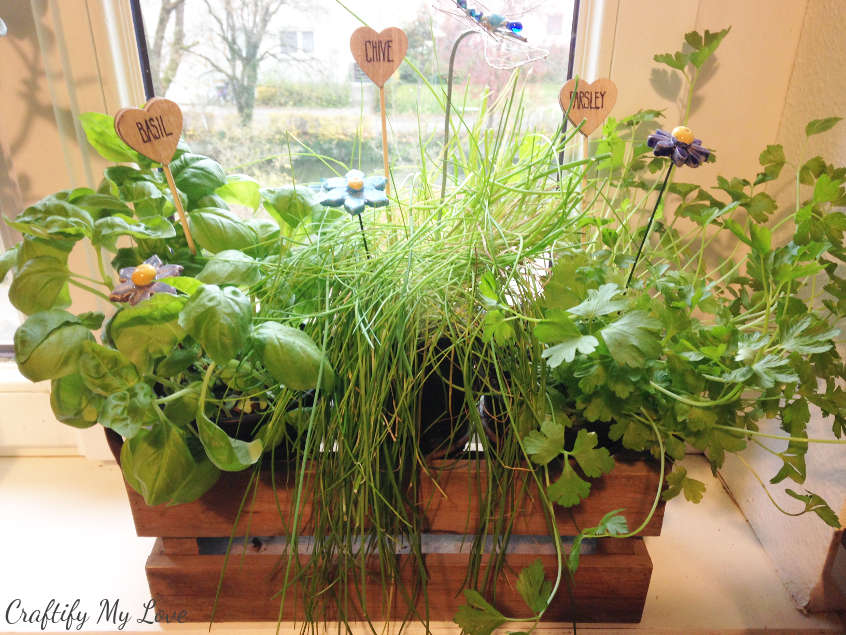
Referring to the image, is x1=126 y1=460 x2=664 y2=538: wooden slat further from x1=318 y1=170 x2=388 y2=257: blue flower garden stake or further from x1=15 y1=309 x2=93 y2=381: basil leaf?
x1=318 y1=170 x2=388 y2=257: blue flower garden stake

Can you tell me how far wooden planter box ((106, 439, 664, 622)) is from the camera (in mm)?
700

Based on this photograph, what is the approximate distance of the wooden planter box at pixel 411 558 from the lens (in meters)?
0.70

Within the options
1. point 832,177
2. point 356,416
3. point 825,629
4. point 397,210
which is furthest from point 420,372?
point 825,629

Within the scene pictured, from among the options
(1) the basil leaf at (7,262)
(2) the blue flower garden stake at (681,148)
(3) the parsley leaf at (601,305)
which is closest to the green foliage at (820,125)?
(2) the blue flower garden stake at (681,148)

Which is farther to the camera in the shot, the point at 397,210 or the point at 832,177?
the point at 397,210

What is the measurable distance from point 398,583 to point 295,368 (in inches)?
12.5

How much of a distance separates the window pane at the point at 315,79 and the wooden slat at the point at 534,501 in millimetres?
492

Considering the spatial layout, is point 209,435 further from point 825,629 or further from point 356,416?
point 825,629

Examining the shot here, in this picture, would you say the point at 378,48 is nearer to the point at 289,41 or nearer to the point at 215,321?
the point at 289,41

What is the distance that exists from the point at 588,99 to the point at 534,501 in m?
0.50

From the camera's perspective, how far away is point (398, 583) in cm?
72

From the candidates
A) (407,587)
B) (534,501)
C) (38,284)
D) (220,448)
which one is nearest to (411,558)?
(407,587)

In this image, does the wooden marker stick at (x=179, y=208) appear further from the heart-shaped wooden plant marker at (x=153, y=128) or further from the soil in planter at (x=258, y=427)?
the soil in planter at (x=258, y=427)

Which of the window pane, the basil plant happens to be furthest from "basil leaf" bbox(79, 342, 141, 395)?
the window pane
